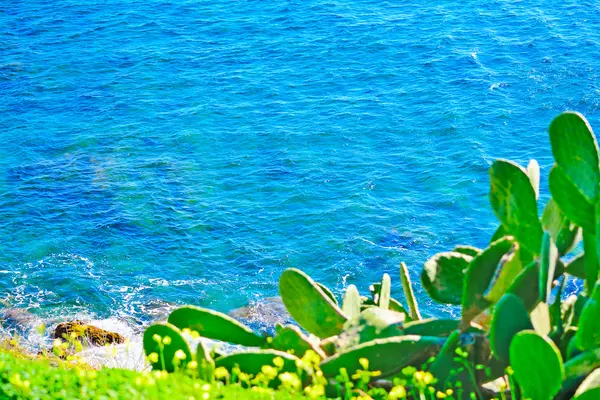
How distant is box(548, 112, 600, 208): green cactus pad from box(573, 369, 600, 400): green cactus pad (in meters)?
1.05

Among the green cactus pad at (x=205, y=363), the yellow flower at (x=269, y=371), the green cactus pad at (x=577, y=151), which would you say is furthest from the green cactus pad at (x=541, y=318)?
the green cactus pad at (x=205, y=363)

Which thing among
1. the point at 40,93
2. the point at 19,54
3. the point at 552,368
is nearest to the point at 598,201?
the point at 552,368

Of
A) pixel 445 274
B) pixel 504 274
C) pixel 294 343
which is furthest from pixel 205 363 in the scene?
pixel 504 274

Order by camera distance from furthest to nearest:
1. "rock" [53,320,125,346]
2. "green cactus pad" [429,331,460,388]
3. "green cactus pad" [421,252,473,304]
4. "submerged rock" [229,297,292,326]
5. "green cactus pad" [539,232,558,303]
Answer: "submerged rock" [229,297,292,326]
"rock" [53,320,125,346]
"green cactus pad" [421,252,473,304]
"green cactus pad" [429,331,460,388]
"green cactus pad" [539,232,558,303]

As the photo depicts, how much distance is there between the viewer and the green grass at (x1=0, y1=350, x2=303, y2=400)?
17.7ft

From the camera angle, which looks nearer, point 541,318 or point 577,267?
point 541,318

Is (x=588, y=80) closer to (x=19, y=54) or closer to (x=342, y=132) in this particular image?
(x=342, y=132)

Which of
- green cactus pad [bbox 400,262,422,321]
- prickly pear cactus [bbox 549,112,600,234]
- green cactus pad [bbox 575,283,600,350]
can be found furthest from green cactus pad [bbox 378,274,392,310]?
green cactus pad [bbox 575,283,600,350]

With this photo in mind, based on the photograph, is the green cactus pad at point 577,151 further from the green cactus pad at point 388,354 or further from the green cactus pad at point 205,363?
the green cactus pad at point 205,363

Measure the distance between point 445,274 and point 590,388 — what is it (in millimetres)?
1478

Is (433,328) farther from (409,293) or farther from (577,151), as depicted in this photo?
(577,151)

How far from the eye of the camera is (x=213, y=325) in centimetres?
628

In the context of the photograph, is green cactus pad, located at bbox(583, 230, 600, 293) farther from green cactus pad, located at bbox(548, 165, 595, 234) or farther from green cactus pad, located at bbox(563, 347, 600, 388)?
green cactus pad, located at bbox(563, 347, 600, 388)

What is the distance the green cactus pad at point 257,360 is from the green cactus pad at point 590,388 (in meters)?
1.72
